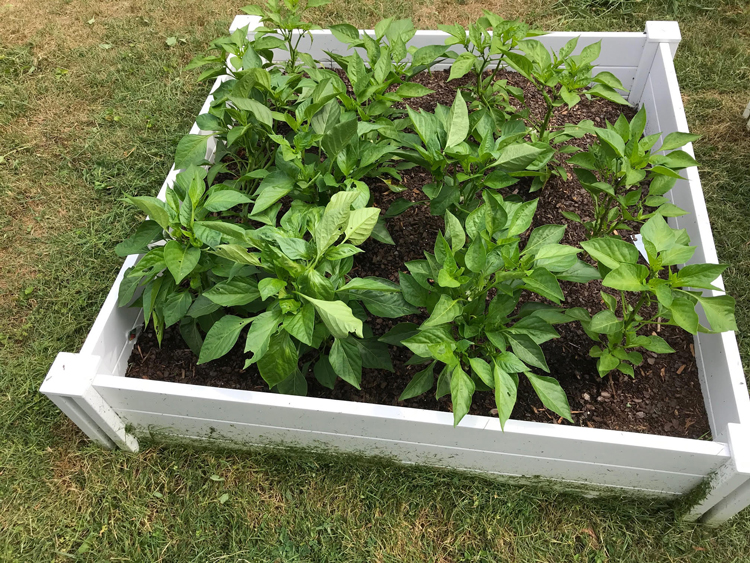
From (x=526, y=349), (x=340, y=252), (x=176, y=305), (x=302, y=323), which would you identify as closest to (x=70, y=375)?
(x=176, y=305)

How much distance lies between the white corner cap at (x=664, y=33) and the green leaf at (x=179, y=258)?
91.3 inches

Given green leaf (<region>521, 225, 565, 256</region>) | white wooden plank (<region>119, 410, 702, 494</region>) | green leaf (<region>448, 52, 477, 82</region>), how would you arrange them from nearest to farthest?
green leaf (<region>521, 225, 565, 256</region>)
white wooden plank (<region>119, 410, 702, 494</region>)
green leaf (<region>448, 52, 477, 82</region>)

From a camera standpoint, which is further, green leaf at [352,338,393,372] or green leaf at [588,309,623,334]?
green leaf at [352,338,393,372]

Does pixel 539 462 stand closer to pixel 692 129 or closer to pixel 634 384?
pixel 634 384

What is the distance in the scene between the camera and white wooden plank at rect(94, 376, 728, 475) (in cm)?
181

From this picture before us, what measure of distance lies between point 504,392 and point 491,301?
285 mm

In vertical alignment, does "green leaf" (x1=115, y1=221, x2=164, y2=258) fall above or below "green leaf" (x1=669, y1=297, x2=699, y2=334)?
below

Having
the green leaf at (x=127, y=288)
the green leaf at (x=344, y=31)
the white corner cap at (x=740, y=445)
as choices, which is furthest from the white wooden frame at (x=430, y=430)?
the green leaf at (x=344, y=31)

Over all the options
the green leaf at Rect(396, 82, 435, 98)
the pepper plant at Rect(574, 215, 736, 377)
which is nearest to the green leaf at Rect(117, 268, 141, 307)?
the green leaf at Rect(396, 82, 435, 98)

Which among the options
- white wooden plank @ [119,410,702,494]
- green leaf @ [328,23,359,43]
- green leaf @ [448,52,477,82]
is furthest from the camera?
green leaf @ [328,23,359,43]

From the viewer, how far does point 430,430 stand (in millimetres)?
1901

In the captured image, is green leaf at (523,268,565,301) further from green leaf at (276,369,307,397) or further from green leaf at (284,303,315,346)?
green leaf at (276,369,307,397)

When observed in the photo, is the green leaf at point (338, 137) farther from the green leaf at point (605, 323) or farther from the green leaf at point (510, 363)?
the green leaf at point (605, 323)

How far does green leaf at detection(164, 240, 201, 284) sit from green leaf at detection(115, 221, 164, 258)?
0.44ft
